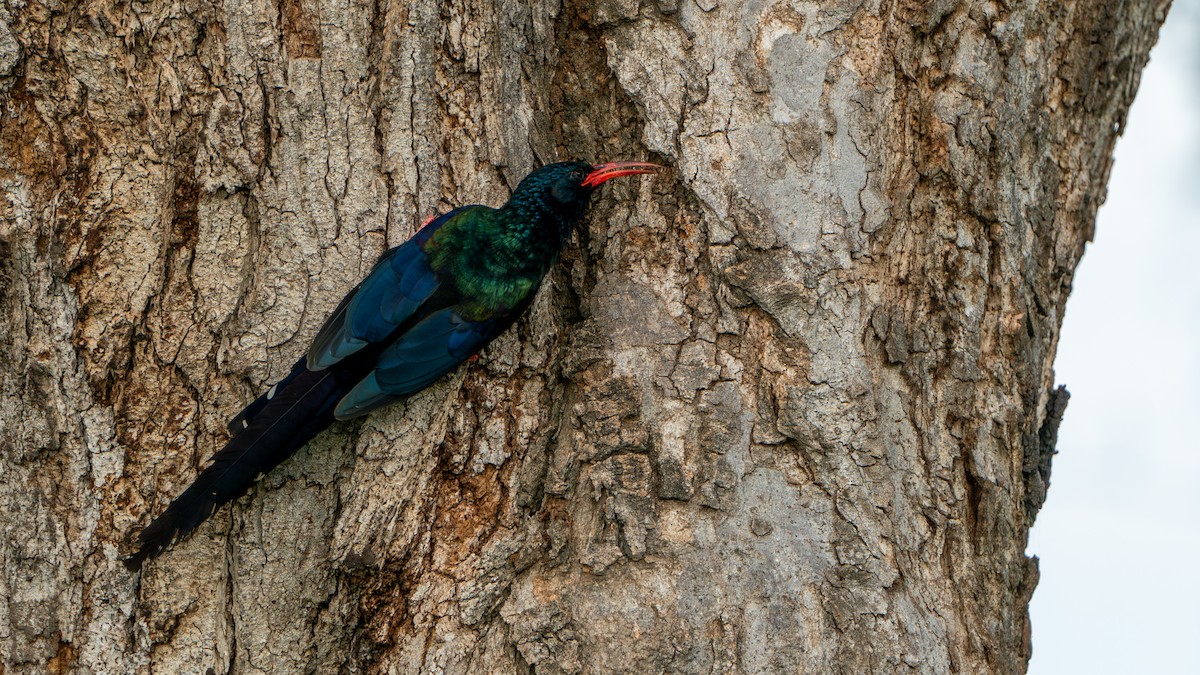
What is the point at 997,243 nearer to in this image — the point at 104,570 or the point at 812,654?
the point at 812,654

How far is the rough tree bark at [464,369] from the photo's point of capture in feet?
8.90

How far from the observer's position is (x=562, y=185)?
2.91 m

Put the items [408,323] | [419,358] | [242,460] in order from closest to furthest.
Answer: [242,460] < [419,358] < [408,323]

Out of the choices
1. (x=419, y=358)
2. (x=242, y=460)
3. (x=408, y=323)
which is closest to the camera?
(x=242, y=460)

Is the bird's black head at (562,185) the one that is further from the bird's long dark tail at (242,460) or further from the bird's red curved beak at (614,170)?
the bird's long dark tail at (242,460)

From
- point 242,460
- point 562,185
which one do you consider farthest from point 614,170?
point 242,460

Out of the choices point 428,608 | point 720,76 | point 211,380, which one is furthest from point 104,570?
point 720,76

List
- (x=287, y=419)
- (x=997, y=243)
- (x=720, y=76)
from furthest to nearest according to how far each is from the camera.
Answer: (x=997, y=243)
(x=720, y=76)
(x=287, y=419)

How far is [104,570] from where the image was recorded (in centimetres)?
273

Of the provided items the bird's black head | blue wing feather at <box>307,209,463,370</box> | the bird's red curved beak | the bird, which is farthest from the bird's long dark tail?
the bird's red curved beak

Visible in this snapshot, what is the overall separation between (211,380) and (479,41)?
Answer: 1055 millimetres

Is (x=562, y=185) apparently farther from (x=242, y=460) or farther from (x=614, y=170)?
(x=242, y=460)

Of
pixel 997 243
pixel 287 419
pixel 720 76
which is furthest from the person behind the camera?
pixel 997 243

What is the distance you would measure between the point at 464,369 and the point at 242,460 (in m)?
0.56
